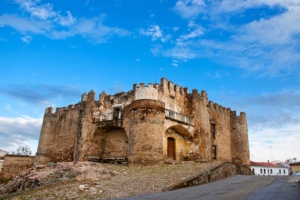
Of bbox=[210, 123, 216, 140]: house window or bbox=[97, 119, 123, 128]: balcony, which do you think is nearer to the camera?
bbox=[97, 119, 123, 128]: balcony

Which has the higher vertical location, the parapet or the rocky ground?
the parapet

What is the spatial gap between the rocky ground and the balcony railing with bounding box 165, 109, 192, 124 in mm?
7981

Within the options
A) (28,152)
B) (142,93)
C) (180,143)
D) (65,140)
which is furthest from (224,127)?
(28,152)

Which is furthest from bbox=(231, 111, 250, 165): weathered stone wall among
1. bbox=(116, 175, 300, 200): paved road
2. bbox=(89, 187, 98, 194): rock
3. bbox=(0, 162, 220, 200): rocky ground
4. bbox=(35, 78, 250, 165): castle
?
bbox=(89, 187, 98, 194): rock

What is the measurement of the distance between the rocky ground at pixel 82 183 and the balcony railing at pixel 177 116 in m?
7.98

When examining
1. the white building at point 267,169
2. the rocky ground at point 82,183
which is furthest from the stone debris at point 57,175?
the white building at point 267,169

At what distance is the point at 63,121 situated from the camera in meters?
31.8

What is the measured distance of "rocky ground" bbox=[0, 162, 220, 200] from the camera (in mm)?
11734

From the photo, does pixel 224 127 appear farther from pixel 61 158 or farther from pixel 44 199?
pixel 44 199

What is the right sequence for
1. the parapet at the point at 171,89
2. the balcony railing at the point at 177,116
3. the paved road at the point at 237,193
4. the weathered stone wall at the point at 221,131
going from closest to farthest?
the paved road at the point at 237,193
the balcony railing at the point at 177,116
the parapet at the point at 171,89
the weathered stone wall at the point at 221,131

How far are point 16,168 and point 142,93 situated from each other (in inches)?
635

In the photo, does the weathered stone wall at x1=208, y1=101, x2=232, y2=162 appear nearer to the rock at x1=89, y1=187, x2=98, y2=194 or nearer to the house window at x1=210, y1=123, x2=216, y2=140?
the house window at x1=210, y1=123, x2=216, y2=140

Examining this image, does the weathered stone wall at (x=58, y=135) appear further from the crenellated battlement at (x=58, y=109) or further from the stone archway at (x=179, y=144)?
the stone archway at (x=179, y=144)

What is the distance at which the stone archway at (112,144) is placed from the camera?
24.9m
